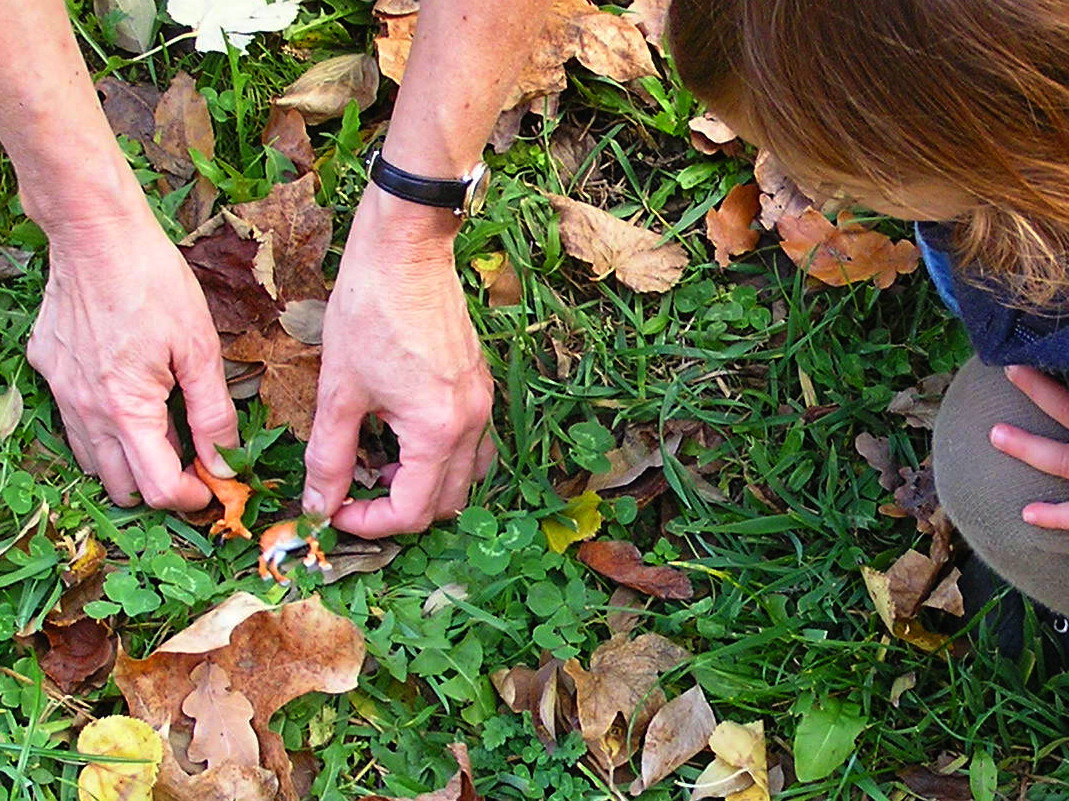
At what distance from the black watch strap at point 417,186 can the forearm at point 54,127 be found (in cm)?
40

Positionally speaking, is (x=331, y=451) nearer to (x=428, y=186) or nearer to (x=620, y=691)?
(x=428, y=186)

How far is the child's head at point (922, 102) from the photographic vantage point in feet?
3.39

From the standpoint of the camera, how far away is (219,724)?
1729mm

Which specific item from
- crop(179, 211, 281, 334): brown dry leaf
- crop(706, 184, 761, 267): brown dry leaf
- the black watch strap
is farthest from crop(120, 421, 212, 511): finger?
crop(706, 184, 761, 267): brown dry leaf

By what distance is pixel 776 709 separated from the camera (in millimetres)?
1844

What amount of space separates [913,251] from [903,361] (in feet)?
0.66

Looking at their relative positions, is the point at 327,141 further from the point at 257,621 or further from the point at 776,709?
the point at 776,709

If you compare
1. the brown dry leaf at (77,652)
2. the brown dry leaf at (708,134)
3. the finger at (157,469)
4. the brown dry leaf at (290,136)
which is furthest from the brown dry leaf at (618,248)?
the brown dry leaf at (77,652)

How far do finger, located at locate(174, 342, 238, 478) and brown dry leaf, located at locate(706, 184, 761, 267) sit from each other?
2.91ft

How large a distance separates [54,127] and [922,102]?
Result: 1191mm

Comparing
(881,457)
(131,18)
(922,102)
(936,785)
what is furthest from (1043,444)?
(131,18)

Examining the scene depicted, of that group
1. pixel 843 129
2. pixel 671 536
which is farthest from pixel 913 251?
pixel 843 129

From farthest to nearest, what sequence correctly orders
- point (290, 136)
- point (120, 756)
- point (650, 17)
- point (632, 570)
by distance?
point (650, 17) < point (290, 136) < point (632, 570) < point (120, 756)

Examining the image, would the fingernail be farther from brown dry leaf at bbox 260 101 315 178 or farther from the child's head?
the child's head
